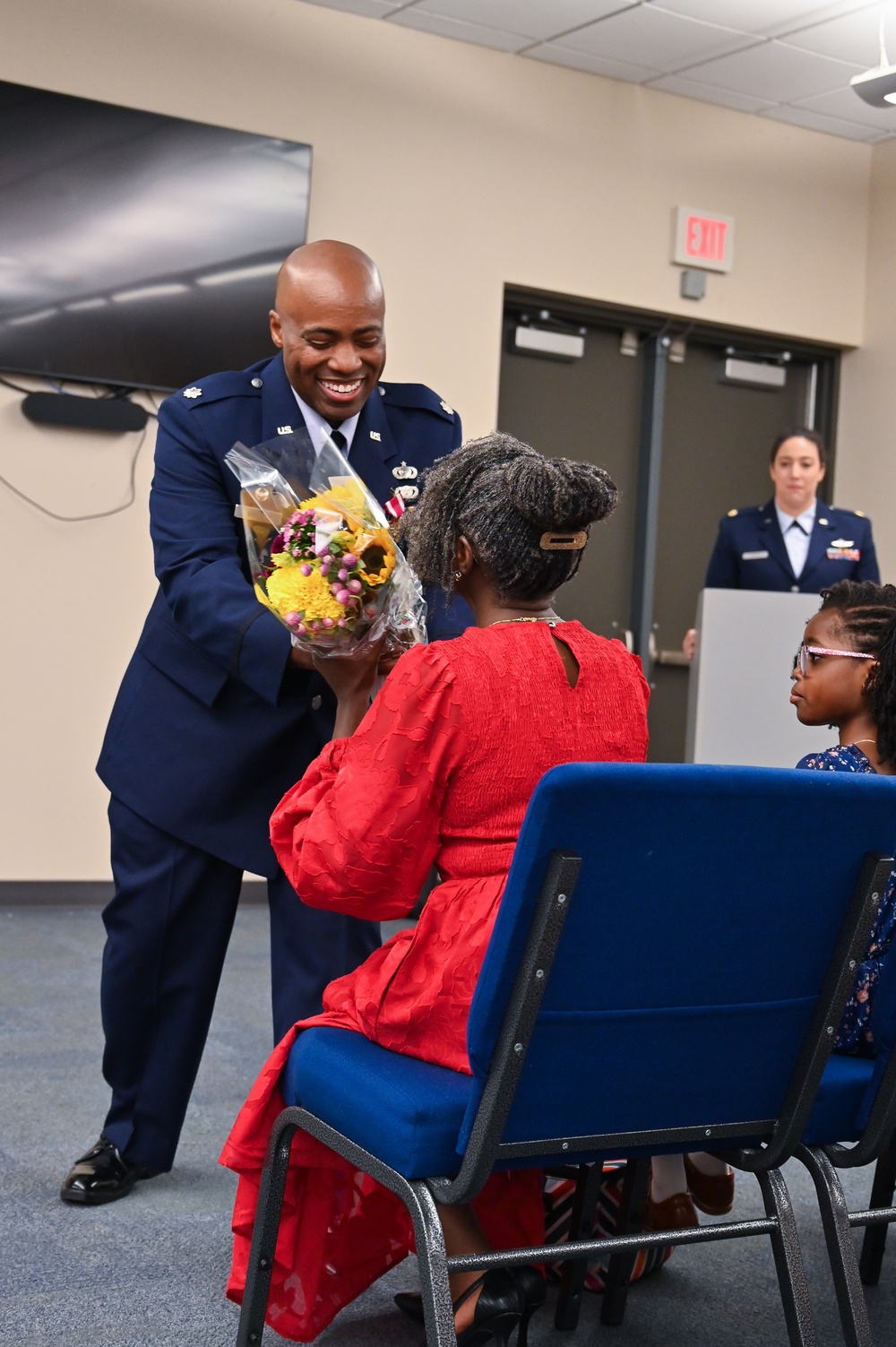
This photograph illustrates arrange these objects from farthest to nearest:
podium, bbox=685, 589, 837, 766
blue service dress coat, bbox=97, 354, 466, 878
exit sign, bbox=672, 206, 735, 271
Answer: exit sign, bbox=672, 206, 735, 271
podium, bbox=685, 589, 837, 766
blue service dress coat, bbox=97, 354, 466, 878

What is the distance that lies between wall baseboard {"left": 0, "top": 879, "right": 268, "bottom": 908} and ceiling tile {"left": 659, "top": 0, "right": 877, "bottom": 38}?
3551mm

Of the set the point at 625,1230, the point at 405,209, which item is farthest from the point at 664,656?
the point at 625,1230

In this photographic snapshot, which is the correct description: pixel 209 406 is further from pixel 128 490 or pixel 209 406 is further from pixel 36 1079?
pixel 128 490

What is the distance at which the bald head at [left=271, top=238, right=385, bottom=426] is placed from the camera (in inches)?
82.8

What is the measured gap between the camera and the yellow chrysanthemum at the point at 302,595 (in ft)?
5.41

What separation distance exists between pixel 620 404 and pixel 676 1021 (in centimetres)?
512

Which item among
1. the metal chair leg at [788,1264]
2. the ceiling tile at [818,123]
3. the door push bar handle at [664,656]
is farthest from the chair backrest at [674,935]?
the ceiling tile at [818,123]

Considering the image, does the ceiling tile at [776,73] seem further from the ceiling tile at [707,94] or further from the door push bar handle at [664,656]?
the door push bar handle at [664,656]

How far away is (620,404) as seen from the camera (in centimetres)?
627

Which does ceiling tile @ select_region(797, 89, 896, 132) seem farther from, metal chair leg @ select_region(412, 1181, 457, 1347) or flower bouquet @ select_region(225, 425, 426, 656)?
metal chair leg @ select_region(412, 1181, 457, 1347)

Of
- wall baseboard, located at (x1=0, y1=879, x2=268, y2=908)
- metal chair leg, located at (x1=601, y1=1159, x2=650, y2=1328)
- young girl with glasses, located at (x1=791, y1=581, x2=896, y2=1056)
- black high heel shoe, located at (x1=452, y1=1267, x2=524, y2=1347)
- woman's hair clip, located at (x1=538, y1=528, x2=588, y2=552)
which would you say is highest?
woman's hair clip, located at (x1=538, y1=528, x2=588, y2=552)

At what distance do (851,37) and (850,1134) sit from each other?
4802mm

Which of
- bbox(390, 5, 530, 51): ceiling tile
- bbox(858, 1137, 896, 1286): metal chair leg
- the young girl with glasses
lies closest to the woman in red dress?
the young girl with glasses

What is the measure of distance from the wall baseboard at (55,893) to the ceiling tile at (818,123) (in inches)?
160
